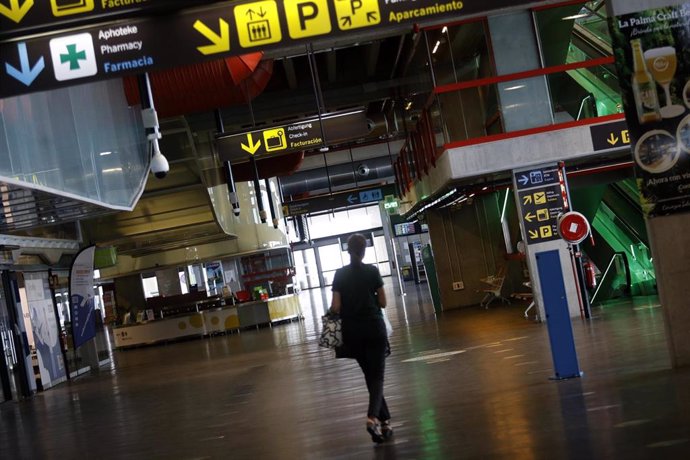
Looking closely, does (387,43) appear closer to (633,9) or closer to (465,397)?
(633,9)

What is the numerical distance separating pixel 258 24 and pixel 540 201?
26.7 ft

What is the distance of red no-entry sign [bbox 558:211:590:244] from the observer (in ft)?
42.4

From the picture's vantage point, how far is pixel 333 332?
6645 mm

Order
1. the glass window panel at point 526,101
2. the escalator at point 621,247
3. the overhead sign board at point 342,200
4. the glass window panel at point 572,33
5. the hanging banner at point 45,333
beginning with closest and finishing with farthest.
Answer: the glass window panel at point 526,101
the glass window panel at point 572,33
the escalator at point 621,247
the hanging banner at point 45,333
the overhead sign board at point 342,200

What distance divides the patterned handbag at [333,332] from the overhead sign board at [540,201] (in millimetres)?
7931

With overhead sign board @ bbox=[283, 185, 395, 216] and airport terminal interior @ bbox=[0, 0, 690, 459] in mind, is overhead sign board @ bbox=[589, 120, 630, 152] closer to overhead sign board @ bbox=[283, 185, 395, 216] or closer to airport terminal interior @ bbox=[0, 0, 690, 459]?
airport terminal interior @ bbox=[0, 0, 690, 459]

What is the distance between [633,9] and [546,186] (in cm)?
623

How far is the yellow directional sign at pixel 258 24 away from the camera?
6922 mm

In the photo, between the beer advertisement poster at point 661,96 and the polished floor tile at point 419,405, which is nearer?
the polished floor tile at point 419,405

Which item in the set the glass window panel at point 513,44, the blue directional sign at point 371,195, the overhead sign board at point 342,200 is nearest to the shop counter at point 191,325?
the overhead sign board at point 342,200

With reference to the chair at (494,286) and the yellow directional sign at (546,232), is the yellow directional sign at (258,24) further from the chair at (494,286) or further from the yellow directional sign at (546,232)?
the chair at (494,286)

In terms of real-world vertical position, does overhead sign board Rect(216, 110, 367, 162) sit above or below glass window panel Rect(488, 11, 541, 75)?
below

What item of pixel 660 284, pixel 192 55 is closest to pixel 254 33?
pixel 192 55

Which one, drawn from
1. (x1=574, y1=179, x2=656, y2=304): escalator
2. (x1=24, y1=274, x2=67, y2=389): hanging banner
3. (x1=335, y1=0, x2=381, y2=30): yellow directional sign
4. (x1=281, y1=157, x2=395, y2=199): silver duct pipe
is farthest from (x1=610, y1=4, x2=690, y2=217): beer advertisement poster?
(x1=281, y1=157, x2=395, y2=199): silver duct pipe
